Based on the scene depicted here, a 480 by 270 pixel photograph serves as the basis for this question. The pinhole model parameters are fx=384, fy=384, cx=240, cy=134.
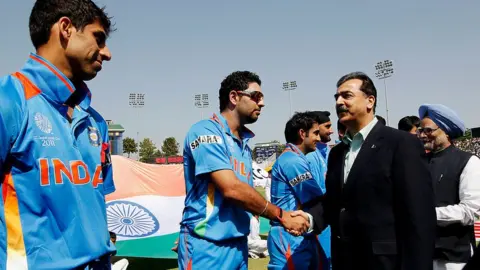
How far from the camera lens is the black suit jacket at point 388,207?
8.40 feet

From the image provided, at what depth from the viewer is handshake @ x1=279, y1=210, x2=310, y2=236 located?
12.3 feet

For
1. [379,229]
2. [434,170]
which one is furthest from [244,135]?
[434,170]

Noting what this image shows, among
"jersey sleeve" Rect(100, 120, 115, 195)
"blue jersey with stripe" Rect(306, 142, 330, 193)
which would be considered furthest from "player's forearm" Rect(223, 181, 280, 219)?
"blue jersey with stripe" Rect(306, 142, 330, 193)

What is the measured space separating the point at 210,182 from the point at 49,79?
6.03ft

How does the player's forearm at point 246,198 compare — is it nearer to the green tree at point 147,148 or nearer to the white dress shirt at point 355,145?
the white dress shirt at point 355,145

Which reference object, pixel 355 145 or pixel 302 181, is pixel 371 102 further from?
pixel 302 181

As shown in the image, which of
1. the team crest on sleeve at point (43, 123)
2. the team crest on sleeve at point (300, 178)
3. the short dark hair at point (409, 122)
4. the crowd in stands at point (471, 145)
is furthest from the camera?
the crowd in stands at point (471, 145)

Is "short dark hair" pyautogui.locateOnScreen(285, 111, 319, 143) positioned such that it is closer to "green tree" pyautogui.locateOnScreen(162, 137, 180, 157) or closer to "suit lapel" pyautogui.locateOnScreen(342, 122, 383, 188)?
"suit lapel" pyautogui.locateOnScreen(342, 122, 383, 188)

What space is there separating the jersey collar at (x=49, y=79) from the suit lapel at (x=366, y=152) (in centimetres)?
202

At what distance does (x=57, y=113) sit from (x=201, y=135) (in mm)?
1722

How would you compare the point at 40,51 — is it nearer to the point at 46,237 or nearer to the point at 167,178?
the point at 46,237

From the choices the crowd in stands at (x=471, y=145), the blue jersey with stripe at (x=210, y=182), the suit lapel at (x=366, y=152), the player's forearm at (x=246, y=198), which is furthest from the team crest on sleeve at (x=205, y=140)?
the crowd in stands at (x=471, y=145)

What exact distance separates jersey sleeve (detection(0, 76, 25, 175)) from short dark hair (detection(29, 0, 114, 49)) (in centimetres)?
32

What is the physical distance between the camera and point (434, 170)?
3.83 m
